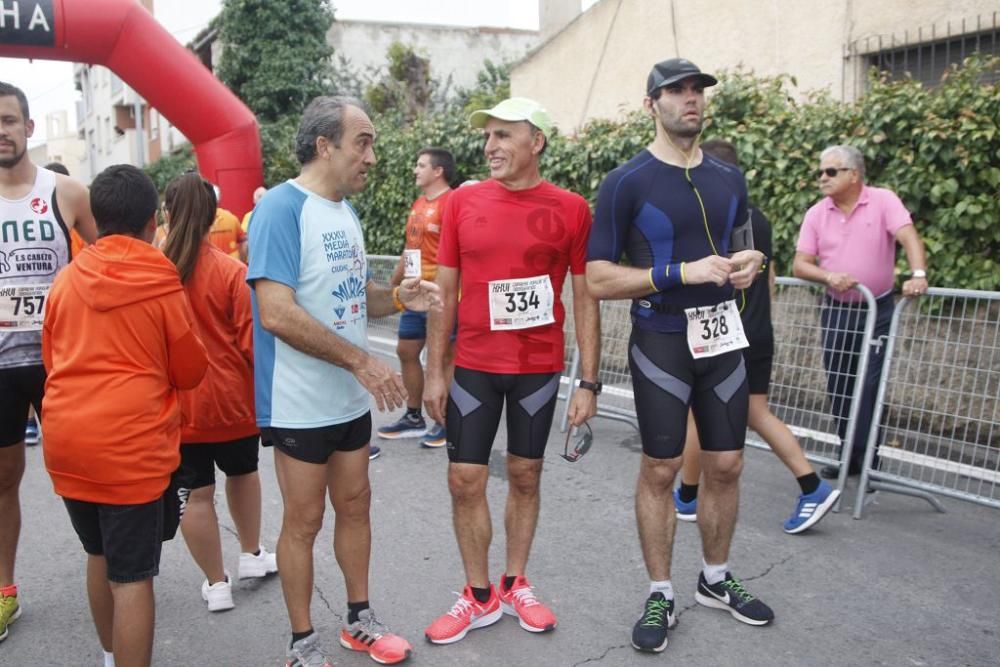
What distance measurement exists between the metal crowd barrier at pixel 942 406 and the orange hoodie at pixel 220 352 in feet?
11.0

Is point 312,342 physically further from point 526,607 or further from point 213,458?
point 526,607

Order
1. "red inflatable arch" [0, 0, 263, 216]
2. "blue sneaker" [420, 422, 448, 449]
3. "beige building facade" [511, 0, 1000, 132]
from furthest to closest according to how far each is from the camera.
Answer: "red inflatable arch" [0, 0, 263, 216]
"beige building facade" [511, 0, 1000, 132]
"blue sneaker" [420, 422, 448, 449]

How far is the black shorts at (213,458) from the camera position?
12.4 feet

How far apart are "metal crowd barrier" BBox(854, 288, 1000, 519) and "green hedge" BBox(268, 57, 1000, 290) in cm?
101

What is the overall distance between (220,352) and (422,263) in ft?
9.70

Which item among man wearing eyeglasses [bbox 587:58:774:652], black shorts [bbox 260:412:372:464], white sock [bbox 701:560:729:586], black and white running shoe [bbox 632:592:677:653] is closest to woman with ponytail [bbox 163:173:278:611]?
black shorts [bbox 260:412:372:464]

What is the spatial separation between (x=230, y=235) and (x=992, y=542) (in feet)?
19.8

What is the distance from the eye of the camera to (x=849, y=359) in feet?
17.1

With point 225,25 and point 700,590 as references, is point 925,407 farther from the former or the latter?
point 225,25

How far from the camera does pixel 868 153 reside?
6.50 meters

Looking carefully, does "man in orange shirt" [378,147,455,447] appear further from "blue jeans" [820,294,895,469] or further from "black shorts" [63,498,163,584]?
"black shorts" [63,498,163,584]

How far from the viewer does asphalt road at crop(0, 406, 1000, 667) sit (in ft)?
11.4

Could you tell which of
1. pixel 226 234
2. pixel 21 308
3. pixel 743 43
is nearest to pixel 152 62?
pixel 226 234

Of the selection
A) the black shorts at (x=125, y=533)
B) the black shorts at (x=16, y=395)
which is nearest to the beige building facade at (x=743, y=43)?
the black shorts at (x=16, y=395)
